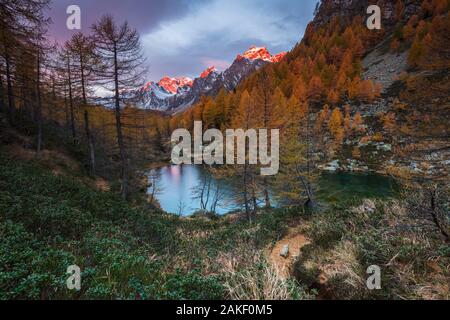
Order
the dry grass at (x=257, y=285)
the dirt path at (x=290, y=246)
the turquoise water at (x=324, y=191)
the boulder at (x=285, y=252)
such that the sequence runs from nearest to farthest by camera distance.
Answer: the dry grass at (x=257, y=285), the dirt path at (x=290, y=246), the boulder at (x=285, y=252), the turquoise water at (x=324, y=191)

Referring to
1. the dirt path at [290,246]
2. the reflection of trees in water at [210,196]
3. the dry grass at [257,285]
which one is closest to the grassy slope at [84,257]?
the dry grass at [257,285]

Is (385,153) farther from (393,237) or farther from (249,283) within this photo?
(249,283)

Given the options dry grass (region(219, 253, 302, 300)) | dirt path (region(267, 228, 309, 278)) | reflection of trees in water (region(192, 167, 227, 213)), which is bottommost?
reflection of trees in water (region(192, 167, 227, 213))

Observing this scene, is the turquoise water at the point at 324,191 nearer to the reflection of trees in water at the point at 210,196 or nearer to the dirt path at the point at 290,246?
the reflection of trees in water at the point at 210,196

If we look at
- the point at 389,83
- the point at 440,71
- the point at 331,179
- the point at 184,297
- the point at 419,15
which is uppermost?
the point at 419,15

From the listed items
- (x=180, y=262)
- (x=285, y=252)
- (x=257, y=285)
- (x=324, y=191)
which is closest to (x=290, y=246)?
(x=285, y=252)

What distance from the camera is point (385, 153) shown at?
115ft

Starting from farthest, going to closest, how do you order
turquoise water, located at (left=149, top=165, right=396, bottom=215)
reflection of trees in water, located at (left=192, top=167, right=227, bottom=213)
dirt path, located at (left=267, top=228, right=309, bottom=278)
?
reflection of trees in water, located at (left=192, top=167, right=227, bottom=213)
turquoise water, located at (left=149, top=165, right=396, bottom=215)
dirt path, located at (left=267, top=228, right=309, bottom=278)

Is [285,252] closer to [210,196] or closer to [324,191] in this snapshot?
[324,191]

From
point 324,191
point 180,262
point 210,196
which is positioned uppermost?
point 180,262

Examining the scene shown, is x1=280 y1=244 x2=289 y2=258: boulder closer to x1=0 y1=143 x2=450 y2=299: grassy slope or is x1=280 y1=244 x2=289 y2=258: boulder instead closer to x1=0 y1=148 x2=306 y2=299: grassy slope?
x1=0 y1=148 x2=306 y2=299: grassy slope

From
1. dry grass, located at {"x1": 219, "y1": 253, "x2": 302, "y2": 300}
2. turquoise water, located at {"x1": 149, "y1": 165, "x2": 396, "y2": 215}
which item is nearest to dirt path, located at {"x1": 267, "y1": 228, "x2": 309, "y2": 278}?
dry grass, located at {"x1": 219, "y1": 253, "x2": 302, "y2": 300}
